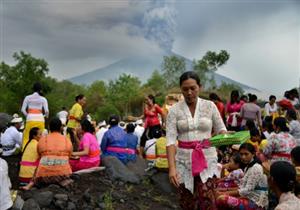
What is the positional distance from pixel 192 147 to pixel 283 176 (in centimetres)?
104

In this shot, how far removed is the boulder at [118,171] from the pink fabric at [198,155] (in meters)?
4.29

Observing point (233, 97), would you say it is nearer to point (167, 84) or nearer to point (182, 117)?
point (182, 117)

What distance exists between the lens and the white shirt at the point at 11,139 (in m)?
9.59

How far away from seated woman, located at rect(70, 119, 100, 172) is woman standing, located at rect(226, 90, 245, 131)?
3812 mm

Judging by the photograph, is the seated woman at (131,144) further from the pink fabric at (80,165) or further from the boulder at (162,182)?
the pink fabric at (80,165)

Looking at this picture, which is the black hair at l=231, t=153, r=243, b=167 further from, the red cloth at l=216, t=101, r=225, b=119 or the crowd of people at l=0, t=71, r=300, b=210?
the red cloth at l=216, t=101, r=225, b=119

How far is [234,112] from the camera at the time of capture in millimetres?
10258

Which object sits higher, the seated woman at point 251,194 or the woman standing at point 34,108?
the woman standing at point 34,108

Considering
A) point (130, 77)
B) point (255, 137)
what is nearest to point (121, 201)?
point (255, 137)

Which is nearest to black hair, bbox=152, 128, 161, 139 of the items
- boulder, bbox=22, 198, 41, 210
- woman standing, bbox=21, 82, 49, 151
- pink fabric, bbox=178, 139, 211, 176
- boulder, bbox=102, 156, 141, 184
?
boulder, bbox=102, 156, 141, 184

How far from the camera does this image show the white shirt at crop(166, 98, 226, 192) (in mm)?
4137

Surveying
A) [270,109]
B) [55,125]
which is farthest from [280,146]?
[270,109]

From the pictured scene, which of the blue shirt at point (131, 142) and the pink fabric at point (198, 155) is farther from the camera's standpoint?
the blue shirt at point (131, 142)

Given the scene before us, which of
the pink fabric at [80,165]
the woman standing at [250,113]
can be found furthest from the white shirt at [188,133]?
the woman standing at [250,113]
